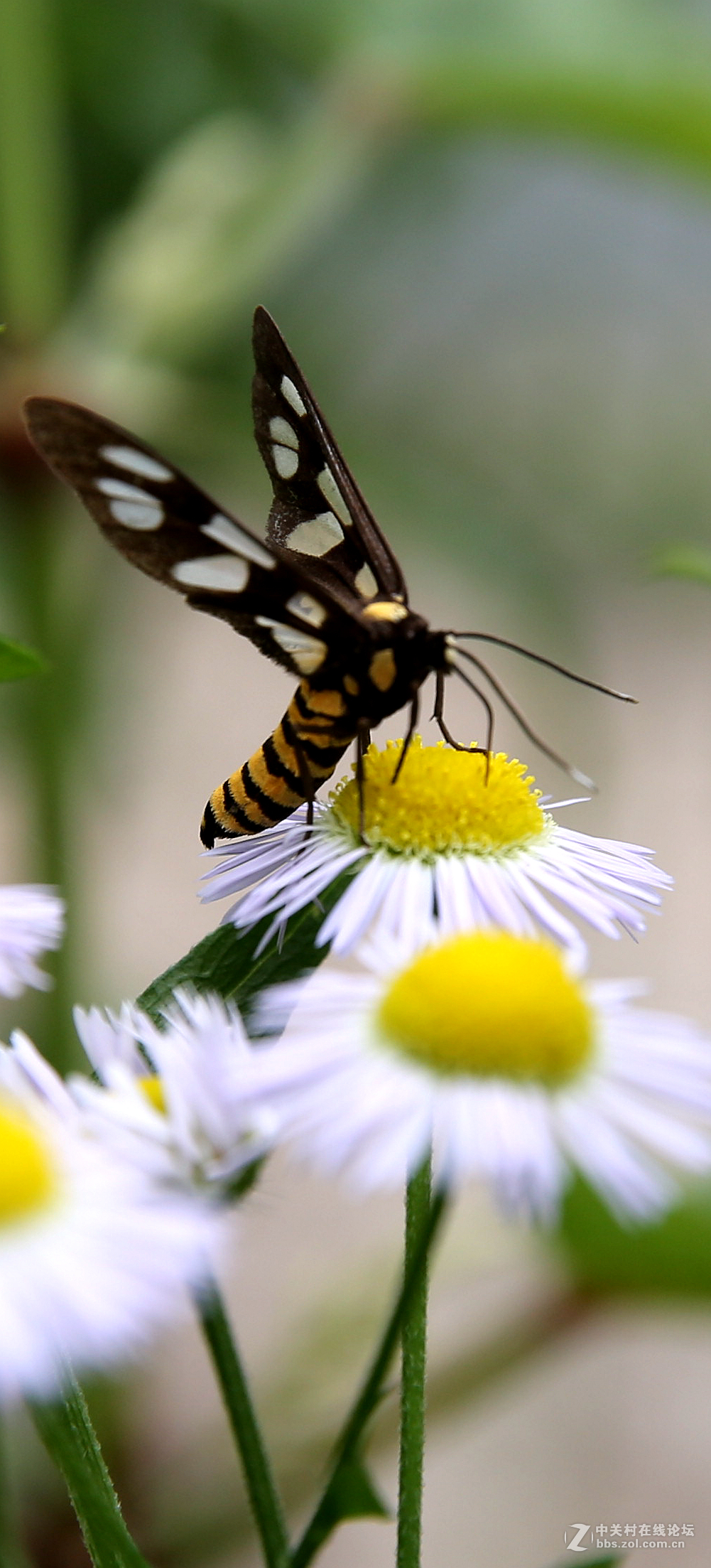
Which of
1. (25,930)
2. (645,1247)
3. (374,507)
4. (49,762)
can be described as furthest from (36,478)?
(25,930)

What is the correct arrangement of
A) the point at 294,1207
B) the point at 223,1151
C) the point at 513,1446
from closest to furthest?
the point at 223,1151 → the point at 513,1446 → the point at 294,1207

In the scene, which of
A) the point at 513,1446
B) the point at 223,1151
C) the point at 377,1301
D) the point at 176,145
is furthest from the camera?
the point at 513,1446

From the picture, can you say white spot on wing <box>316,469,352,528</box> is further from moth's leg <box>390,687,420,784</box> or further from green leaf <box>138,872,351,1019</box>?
green leaf <box>138,872,351,1019</box>

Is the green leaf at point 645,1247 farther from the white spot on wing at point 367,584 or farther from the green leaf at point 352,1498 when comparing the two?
the green leaf at point 352,1498

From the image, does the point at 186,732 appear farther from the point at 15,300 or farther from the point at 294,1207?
the point at 15,300

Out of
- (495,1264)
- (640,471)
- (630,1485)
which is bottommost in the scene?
(630,1485)

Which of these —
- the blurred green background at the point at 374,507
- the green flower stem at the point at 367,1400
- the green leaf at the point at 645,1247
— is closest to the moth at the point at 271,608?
the blurred green background at the point at 374,507

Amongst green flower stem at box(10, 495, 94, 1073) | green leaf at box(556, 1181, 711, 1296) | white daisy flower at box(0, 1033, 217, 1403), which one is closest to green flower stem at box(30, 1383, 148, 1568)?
white daisy flower at box(0, 1033, 217, 1403)

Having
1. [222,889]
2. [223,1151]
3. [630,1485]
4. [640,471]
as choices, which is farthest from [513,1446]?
[640,471]
